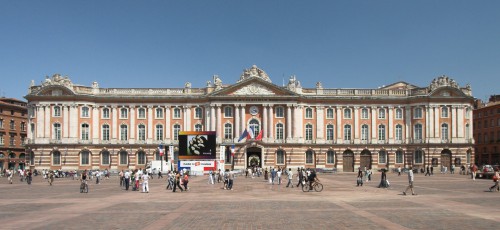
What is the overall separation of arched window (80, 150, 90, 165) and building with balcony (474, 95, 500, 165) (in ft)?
246

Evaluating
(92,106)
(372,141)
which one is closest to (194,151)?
(92,106)

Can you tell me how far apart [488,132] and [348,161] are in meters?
34.6

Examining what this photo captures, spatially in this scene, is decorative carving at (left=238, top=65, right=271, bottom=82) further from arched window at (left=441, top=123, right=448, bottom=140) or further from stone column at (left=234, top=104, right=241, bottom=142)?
arched window at (left=441, top=123, right=448, bottom=140)

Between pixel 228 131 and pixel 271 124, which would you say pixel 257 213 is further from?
pixel 228 131

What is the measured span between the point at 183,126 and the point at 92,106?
50.9ft

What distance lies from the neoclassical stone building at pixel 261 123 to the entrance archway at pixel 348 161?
17 cm

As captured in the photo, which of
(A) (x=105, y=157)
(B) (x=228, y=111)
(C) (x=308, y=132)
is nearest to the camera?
(A) (x=105, y=157)

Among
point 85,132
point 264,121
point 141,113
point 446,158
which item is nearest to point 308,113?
point 264,121

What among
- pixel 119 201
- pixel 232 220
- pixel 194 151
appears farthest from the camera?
pixel 194 151

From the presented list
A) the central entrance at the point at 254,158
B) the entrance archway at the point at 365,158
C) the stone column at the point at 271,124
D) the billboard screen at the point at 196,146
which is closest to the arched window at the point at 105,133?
the central entrance at the point at 254,158

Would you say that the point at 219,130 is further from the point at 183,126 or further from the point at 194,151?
the point at 194,151

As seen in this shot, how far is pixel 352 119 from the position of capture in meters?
88.3

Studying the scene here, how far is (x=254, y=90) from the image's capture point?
85750 mm

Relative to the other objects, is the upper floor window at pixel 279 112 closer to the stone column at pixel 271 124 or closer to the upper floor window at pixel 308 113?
the stone column at pixel 271 124
